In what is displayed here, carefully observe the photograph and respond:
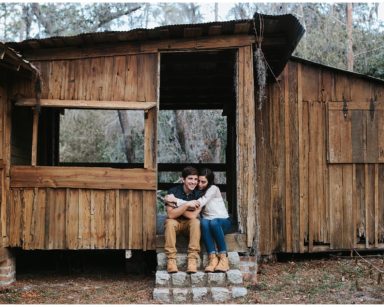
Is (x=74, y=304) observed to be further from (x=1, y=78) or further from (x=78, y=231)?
(x=1, y=78)

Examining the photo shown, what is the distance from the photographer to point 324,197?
8.97m

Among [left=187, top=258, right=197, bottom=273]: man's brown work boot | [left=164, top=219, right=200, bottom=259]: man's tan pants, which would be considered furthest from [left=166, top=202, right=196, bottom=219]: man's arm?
[left=187, top=258, right=197, bottom=273]: man's brown work boot

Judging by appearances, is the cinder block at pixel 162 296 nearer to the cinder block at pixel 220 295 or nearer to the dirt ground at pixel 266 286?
the dirt ground at pixel 266 286

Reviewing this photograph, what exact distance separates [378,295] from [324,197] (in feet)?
9.44

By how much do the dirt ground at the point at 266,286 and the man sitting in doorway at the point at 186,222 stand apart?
2.30ft

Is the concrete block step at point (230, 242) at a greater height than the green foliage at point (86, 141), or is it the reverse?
the green foliage at point (86, 141)

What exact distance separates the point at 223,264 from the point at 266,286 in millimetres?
910

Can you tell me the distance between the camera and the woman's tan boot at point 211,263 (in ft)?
21.4

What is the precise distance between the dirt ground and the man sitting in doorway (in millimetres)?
701

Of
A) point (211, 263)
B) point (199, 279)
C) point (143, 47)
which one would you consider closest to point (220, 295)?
point (199, 279)

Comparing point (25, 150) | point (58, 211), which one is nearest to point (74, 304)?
point (58, 211)

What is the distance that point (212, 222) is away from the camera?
6773 millimetres

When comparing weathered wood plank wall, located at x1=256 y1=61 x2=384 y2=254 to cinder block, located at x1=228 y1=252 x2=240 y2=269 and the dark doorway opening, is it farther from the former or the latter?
cinder block, located at x1=228 y1=252 x2=240 y2=269

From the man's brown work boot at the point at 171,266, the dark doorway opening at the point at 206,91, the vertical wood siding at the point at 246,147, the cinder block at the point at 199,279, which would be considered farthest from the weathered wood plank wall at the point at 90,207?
the dark doorway opening at the point at 206,91
